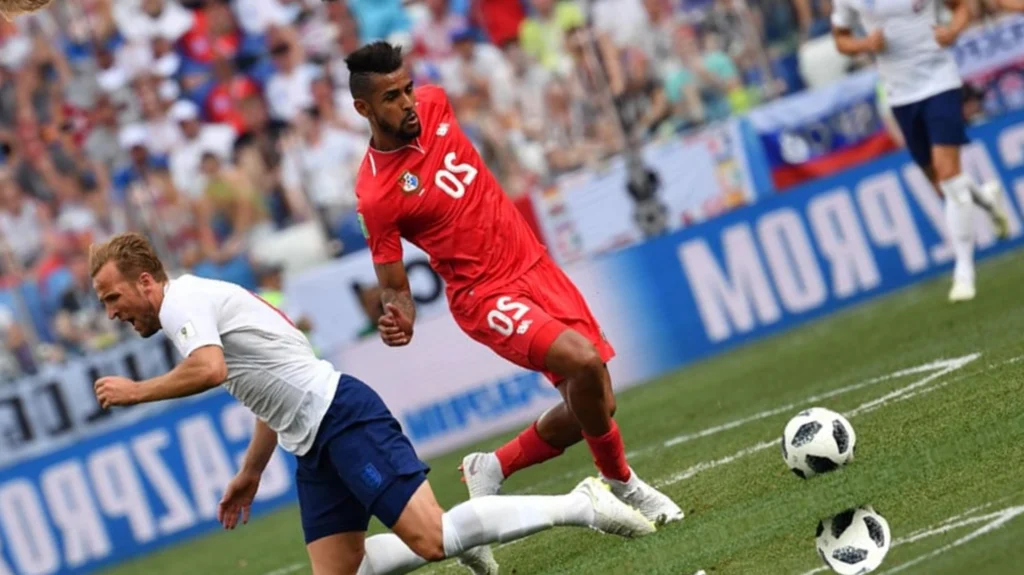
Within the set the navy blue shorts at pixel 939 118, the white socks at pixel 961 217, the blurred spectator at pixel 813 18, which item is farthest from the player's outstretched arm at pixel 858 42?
the blurred spectator at pixel 813 18

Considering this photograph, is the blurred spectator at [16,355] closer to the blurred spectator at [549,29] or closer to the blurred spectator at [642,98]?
the blurred spectator at [549,29]

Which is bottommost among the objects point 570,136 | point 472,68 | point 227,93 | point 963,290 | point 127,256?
point 963,290

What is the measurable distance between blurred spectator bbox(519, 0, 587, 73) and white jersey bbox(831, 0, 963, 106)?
5050 millimetres

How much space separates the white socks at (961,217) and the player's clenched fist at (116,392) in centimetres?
778

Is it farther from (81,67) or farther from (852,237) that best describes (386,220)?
(81,67)

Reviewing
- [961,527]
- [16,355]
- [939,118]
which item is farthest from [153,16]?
[961,527]

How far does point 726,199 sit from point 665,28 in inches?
82.5

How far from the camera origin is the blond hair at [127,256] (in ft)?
22.6

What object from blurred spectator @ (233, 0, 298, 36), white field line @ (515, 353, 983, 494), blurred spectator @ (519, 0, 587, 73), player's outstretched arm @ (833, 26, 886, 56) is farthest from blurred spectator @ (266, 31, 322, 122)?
white field line @ (515, 353, 983, 494)

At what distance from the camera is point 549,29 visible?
18.1 metres

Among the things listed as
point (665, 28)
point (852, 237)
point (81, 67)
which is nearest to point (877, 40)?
point (852, 237)

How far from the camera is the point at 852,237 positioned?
597 inches

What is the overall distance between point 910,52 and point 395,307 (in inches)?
244

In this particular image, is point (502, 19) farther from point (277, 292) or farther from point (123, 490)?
point (123, 490)
